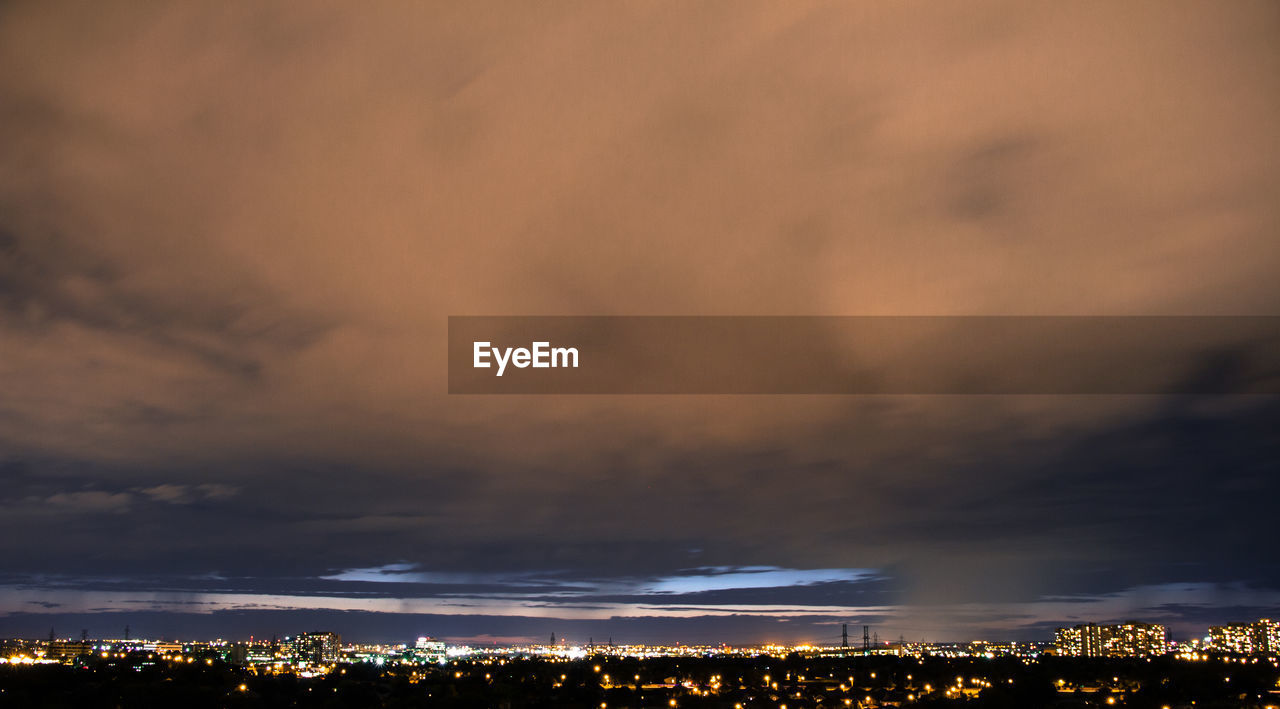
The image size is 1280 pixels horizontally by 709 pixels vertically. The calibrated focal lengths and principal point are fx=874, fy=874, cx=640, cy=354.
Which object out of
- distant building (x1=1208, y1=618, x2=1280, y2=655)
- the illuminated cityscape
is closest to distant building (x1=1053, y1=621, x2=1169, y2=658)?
distant building (x1=1208, y1=618, x2=1280, y2=655)

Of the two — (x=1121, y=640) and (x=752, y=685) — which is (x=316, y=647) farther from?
(x=1121, y=640)

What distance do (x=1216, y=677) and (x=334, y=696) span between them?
7328 centimetres

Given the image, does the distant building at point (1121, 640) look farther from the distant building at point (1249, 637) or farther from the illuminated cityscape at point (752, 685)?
the illuminated cityscape at point (752, 685)

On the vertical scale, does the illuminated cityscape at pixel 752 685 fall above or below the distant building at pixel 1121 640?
above

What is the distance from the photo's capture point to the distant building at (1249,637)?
6609 inches

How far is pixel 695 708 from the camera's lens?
63594 mm

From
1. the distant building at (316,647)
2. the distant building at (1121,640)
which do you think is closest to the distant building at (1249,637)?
the distant building at (1121,640)

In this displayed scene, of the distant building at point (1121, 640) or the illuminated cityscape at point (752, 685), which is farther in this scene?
the distant building at point (1121, 640)

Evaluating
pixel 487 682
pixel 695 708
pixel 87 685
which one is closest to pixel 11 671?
pixel 87 685

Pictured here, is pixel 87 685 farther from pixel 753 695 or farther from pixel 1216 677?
pixel 1216 677

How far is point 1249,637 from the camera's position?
177625mm

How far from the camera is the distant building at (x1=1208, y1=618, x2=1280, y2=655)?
551 ft

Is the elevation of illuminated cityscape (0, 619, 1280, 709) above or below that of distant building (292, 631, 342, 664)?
above

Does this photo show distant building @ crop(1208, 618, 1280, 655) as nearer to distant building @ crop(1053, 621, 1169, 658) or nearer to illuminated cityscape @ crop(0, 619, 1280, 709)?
distant building @ crop(1053, 621, 1169, 658)
